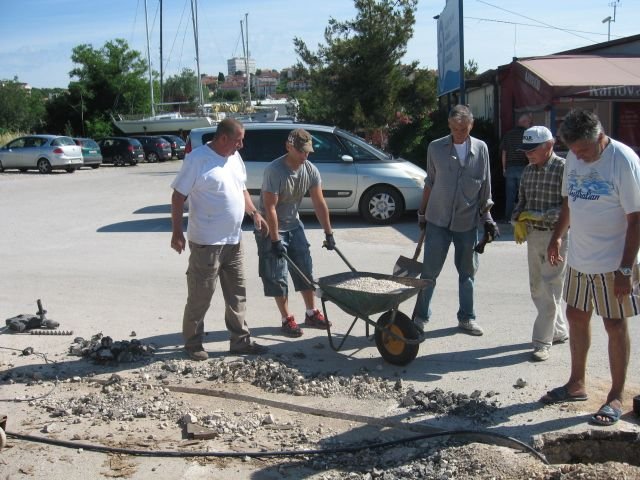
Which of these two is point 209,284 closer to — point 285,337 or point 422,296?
point 285,337

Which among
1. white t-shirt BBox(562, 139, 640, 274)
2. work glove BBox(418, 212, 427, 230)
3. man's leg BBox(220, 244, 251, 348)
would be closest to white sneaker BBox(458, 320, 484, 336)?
work glove BBox(418, 212, 427, 230)

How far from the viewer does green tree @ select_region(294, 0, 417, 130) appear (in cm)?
2364

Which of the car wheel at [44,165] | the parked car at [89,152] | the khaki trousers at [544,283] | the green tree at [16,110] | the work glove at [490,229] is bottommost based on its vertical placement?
the khaki trousers at [544,283]

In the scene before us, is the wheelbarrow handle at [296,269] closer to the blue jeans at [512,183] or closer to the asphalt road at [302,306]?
the asphalt road at [302,306]

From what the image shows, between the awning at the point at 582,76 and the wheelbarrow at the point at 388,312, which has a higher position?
the awning at the point at 582,76

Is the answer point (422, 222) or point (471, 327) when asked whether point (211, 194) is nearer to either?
point (422, 222)

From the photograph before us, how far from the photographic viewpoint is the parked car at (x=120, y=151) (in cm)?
3862

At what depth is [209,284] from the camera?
6242 millimetres

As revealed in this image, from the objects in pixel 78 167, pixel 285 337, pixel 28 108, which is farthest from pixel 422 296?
pixel 28 108

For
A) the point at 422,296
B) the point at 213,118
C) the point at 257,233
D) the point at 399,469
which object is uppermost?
the point at 213,118

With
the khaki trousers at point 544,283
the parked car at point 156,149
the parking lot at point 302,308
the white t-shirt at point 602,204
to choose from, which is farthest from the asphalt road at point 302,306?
the parked car at point 156,149

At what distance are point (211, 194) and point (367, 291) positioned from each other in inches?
59.0

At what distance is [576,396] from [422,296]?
1.91m

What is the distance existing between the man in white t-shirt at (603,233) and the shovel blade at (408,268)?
1.80 meters
